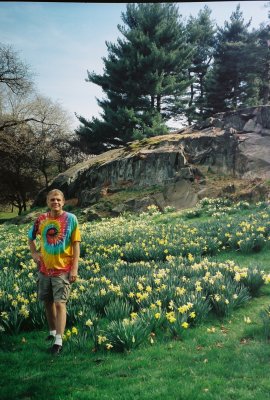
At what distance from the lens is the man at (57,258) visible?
4.49 meters

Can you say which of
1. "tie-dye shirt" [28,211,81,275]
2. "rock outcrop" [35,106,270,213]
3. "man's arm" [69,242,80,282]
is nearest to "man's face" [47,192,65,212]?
"tie-dye shirt" [28,211,81,275]

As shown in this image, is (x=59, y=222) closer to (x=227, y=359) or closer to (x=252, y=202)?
(x=227, y=359)

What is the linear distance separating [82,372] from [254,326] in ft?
7.30

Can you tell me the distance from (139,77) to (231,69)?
883 cm

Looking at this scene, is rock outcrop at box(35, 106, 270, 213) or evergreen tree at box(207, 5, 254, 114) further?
evergreen tree at box(207, 5, 254, 114)

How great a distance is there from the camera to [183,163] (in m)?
17.1

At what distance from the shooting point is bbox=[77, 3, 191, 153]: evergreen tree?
93.4 ft

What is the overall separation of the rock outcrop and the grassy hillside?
28.0 feet

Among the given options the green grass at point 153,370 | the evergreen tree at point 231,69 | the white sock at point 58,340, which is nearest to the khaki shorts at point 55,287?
the white sock at point 58,340

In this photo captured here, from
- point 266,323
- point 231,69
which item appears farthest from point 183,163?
point 231,69

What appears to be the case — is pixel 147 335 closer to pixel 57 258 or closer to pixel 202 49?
pixel 57 258

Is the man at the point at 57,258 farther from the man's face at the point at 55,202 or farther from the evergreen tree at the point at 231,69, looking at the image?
the evergreen tree at the point at 231,69

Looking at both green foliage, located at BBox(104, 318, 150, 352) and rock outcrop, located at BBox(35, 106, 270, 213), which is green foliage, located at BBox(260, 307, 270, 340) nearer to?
green foliage, located at BBox(104, 318, 150, 352)

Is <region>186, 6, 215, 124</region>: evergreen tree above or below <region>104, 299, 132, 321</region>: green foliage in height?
above
